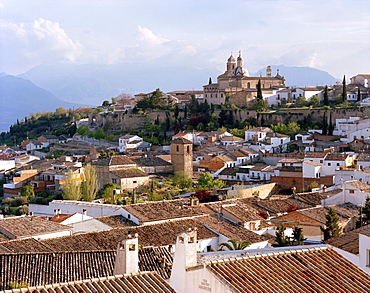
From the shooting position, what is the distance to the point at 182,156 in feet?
Answer: 120

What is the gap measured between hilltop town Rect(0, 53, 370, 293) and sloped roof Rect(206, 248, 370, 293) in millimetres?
17

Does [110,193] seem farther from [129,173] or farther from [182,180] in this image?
[182,180]

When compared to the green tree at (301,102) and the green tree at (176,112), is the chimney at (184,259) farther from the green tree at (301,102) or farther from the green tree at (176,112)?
the green tree at (176,112)

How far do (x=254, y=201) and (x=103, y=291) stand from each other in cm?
1635

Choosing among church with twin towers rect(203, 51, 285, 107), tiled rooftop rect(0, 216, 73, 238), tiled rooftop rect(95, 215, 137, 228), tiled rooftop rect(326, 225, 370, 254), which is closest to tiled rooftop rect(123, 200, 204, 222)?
tiled rooftop rect(95, 215, 137, 228)

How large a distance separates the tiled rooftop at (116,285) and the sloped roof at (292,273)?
1.92 ft

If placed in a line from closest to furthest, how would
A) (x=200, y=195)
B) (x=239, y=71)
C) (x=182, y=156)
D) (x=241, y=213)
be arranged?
(x=241, y=213) → (x=200, y=195) → (x=182, y=156) → (x=239, y=71)

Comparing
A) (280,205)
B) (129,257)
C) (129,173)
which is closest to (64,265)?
(129,257)

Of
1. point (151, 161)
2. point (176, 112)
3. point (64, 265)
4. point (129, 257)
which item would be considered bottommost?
point (151, 161)

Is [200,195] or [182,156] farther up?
[182,156]

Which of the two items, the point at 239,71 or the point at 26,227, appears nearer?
the point at 26,227

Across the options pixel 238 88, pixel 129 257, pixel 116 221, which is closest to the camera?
pixel 129 257

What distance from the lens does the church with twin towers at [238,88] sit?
57.0 meters

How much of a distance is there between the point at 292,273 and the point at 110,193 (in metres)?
23.8
